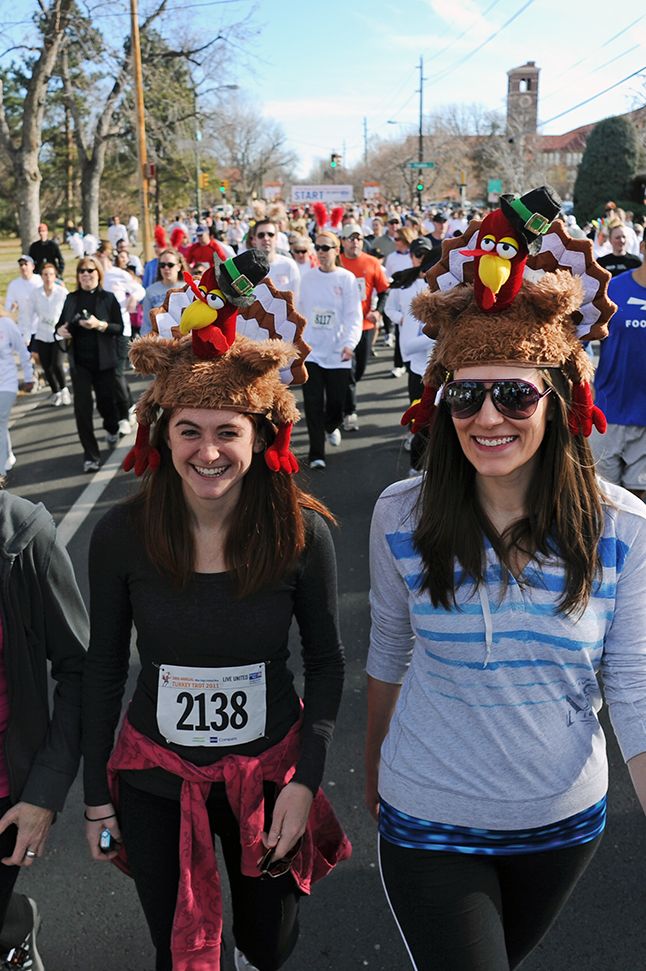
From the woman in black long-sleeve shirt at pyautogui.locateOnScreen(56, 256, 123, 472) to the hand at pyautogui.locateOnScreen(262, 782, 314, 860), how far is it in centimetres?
660

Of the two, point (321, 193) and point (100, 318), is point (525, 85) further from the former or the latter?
point (100, 318)

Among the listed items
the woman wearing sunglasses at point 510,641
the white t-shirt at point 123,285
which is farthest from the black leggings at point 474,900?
the white t-shirt at point 123,285

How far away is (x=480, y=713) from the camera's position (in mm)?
1922

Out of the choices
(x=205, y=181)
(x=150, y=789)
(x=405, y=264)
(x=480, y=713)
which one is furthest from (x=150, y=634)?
(x=205, y=181)

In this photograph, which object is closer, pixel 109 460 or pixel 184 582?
pixel 184 582

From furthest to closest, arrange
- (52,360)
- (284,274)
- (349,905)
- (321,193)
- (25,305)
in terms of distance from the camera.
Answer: (321,193) → (52,360) → (25,305) → (284,274) → (349,905)

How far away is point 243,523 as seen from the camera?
2281mm

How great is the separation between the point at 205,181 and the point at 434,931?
5023 centimetres

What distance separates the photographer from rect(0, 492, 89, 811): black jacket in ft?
7.00

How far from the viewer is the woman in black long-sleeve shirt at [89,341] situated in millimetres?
8414

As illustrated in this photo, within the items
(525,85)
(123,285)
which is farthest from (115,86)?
(525,85)

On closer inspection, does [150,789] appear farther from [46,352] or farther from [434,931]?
[46,352]

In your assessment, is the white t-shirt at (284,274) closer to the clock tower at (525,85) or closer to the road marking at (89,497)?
the road marking at (89,497)

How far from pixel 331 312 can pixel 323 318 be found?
0.10m
